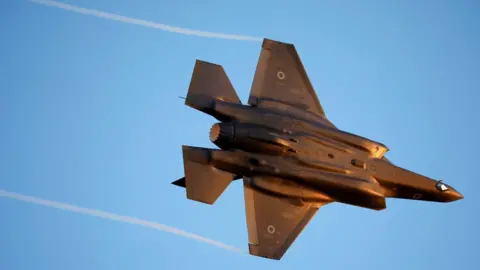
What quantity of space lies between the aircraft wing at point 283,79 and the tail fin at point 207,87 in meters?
0.81

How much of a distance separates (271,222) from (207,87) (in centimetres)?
376

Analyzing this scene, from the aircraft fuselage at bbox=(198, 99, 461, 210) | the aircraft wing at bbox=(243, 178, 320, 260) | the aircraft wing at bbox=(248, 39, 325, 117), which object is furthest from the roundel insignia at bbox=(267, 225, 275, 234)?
the aircraft wing at bbox=(248, 39, 325, 117)

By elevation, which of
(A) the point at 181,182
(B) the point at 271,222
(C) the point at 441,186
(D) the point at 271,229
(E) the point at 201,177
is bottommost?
(D) the point at 271,229

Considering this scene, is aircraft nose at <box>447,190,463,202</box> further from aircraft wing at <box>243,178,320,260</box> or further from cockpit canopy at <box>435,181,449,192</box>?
aircraft wing at <box>243,178,320,260</box>

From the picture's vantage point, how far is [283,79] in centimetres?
2464

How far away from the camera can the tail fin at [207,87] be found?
23.0m

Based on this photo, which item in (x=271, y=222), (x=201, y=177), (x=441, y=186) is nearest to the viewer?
(x=201, y=177)

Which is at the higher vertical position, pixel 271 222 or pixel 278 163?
pixel 278 163

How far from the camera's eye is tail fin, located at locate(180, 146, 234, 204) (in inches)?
879

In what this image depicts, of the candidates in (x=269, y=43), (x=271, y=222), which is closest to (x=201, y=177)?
(x=271, y=222)

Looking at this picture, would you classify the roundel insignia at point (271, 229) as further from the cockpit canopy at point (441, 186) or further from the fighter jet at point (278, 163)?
the cockpit canopy at point (441, 186)

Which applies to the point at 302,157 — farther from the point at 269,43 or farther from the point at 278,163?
the point at 269,43

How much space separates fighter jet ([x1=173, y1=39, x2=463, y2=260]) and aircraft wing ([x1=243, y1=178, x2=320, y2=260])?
25 millimetres

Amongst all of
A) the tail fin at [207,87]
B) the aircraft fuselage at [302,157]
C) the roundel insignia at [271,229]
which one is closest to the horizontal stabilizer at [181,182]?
the aircraft fuselage at [302,157]
